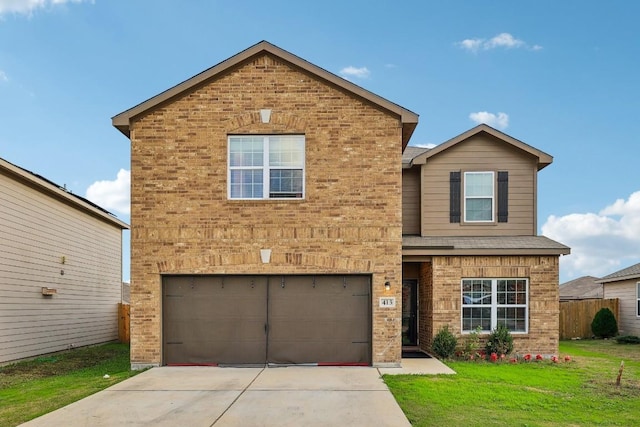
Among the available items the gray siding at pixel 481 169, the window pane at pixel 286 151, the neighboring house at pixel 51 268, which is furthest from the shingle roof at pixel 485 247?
the neighboring house at pixel 51 268

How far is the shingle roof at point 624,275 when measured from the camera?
2200cm

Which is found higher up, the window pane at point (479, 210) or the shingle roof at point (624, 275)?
the window pane at point (479, 210)

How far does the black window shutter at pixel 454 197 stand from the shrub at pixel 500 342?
11.6 feet

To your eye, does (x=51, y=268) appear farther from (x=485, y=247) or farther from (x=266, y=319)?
(x=485, y=247)

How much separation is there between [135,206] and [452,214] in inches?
353

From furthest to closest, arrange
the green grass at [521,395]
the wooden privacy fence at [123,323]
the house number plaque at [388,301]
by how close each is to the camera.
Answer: the wooden privacy fence at [123,323] < the house number plaque at [388,301] < the green grass at [521,395]

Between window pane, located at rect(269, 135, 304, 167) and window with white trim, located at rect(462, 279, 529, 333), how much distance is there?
579cm

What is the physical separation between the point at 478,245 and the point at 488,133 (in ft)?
11.7

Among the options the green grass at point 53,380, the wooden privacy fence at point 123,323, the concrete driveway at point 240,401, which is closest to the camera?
the concrete driveway at point 240,401

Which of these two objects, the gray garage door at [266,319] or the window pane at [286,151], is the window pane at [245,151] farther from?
the gray garage door at [266,319]

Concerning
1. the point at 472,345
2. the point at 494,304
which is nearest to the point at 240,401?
the point at 472,345

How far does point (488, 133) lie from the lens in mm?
15750

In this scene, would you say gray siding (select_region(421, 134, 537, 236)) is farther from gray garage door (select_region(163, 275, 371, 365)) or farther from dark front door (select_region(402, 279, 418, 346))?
gray garage door (select_region(163, 275, 371, 365))

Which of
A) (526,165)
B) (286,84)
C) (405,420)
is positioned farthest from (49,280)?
(526,165)
